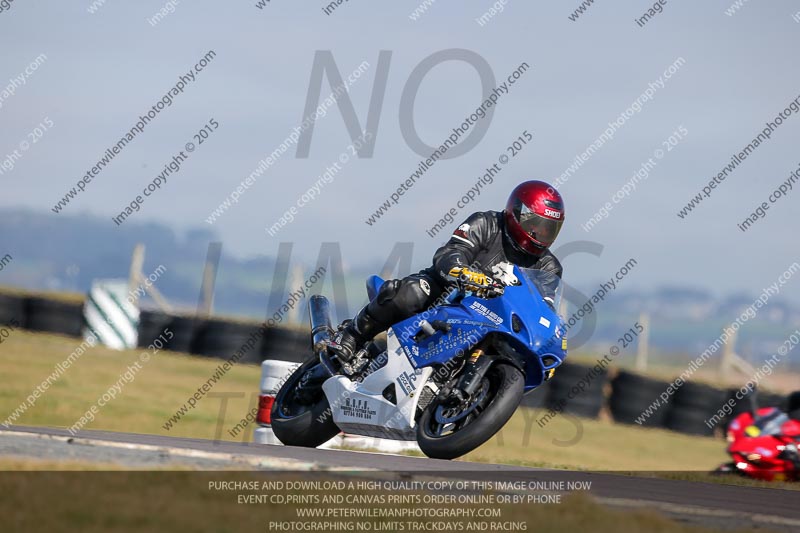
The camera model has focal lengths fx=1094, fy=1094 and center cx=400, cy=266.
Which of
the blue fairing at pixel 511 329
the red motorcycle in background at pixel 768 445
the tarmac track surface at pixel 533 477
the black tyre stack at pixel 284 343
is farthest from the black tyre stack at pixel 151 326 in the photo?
the tarmac track surface at pixel 533 477

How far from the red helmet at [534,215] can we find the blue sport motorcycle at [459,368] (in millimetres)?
384

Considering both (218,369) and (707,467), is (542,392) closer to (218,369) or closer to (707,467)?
(707,467)

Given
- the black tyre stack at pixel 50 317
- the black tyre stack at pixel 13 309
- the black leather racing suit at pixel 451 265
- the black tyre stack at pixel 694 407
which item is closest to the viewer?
the black leather racing suit at pixel 451 265

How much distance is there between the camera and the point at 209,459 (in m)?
5.40

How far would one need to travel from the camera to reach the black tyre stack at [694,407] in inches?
762

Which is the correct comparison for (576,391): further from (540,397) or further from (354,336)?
(354,336)

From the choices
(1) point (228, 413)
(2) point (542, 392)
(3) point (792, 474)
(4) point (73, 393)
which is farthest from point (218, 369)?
(3) point (792, 474)

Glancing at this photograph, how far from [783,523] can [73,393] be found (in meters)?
12.7

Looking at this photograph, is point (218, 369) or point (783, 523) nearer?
point (783, 523)

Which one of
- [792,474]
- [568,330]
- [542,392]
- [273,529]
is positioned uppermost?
[273,529]

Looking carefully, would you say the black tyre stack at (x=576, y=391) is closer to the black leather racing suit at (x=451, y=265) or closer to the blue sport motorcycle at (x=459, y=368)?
the black leather racing suit at (x=451, y=265)

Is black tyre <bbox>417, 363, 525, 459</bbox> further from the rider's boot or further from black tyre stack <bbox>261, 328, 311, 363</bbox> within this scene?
black tyre stack <bbox>261, 328, 311, 363</bbox>

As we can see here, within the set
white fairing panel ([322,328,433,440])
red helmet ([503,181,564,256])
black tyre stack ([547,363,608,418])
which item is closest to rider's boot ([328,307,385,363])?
white fairing panel ([322,328,433,440])

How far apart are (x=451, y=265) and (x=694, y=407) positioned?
1301 centimetres
